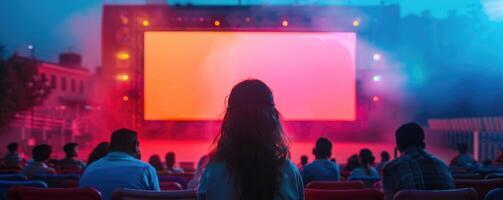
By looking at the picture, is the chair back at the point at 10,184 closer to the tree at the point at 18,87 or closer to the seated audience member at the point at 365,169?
the seated audience member at the point at 365,169

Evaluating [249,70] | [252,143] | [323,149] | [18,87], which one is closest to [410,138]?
[252,143]

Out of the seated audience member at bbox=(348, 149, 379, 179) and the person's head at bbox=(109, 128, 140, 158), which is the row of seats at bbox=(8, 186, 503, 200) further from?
the seated audience member at bbox=(348, 149, 379, 179)

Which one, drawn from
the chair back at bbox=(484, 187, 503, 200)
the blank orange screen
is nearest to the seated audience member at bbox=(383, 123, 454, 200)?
the chair back at bbox=(484, 187, 503, 200)

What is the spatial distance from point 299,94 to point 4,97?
14.2m

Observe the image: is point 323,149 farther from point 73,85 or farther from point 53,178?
point 73,85

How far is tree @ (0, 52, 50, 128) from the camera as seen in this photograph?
872 inches

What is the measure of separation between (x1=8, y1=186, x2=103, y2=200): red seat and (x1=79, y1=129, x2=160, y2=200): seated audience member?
0.38m

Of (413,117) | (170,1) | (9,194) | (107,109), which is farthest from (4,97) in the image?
(9,194)

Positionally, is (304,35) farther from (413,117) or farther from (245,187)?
(413,117)

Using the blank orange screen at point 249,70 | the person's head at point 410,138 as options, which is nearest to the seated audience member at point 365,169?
the person's head at point 410,138

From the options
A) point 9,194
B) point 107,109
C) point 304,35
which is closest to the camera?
point 9,194

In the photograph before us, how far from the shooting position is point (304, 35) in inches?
→ 525

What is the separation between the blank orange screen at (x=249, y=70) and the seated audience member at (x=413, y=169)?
992cm

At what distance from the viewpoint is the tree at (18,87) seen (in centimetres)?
2216
